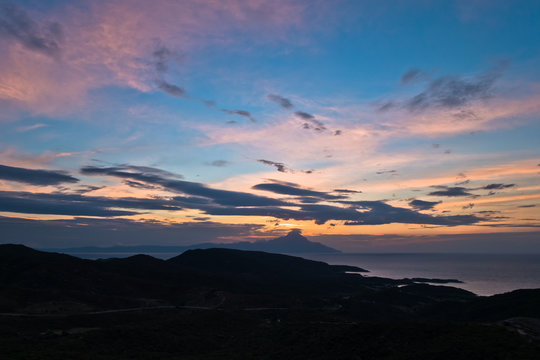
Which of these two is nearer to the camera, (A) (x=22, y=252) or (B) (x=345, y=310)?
(B) (x=345, y=310)

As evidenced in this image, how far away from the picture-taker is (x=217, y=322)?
6969 centimetres

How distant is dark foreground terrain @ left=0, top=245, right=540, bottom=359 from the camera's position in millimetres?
40844

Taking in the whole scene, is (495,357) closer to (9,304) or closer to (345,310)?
(345,310)

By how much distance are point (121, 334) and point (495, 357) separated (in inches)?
1989

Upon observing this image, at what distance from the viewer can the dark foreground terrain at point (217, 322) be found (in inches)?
1608

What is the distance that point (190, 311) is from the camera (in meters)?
83.6

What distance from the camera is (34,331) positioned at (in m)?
55.6

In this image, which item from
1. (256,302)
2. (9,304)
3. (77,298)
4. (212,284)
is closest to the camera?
(9,304)

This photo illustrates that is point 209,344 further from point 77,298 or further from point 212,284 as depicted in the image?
point 212,284

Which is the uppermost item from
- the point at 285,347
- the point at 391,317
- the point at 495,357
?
the point at 495,357

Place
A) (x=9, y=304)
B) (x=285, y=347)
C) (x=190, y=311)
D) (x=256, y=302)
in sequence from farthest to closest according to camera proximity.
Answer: (x=256, y=302)
(x=190, y=311)
(x=9, y=304)
(x=285, y=347)

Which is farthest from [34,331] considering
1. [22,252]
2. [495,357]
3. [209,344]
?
[22,252]

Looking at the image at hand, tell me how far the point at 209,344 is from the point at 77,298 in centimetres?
5328

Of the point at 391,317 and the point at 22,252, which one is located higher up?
the point at 22,252
